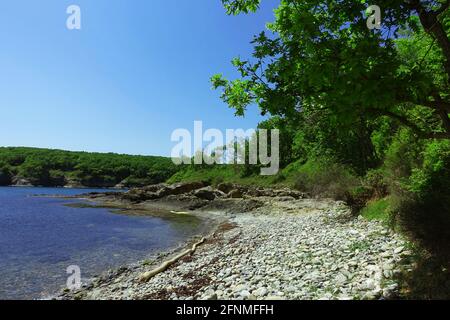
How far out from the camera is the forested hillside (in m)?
159

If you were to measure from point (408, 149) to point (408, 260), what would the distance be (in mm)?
8799

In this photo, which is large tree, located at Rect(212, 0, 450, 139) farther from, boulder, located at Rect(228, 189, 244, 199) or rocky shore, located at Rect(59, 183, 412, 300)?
boulder, located at Rect(228, 189, 244, 199)

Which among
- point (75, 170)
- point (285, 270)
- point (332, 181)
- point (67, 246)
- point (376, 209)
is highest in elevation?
point (332, 181)

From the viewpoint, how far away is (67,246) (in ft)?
84.2

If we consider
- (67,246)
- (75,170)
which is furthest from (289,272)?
(75,170)

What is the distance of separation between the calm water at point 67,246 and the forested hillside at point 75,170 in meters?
123

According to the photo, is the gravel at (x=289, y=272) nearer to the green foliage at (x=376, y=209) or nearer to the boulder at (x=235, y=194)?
the green foliage at (x=376, y=209)

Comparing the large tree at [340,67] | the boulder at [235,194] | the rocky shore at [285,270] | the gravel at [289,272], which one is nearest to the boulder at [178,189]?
the boulder at [235,194]

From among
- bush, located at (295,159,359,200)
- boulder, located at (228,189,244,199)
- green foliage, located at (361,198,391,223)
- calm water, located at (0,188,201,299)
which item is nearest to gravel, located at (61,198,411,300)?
green foliage, located at (361,198,391,223)

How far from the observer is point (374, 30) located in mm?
8633

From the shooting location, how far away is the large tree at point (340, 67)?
7379mm

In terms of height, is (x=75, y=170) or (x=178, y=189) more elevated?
(x=75, y=170)

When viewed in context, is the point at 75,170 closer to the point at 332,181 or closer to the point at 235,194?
the point at 235,194

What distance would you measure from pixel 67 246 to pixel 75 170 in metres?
158
